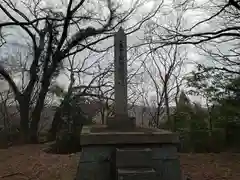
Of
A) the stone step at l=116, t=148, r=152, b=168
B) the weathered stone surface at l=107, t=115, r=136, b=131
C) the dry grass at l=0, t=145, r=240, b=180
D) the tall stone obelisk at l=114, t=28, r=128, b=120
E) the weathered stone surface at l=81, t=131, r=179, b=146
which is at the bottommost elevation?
the dry grass at l=0, t=145, r=240, b=180

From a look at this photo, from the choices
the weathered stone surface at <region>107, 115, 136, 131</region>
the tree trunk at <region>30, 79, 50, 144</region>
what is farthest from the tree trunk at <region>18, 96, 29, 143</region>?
the weathered stone surface at <region>107, 115, 136, 131</region>

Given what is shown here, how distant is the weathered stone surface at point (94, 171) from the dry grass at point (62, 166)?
4.13 feet

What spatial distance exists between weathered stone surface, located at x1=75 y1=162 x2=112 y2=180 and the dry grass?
1.26 m

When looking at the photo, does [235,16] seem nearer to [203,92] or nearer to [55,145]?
[203,92]

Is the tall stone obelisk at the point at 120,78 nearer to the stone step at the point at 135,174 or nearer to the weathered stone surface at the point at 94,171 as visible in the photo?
the weathered stone surface at the point at 94,171

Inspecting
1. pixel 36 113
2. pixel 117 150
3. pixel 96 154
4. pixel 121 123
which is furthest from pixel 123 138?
pixel 36 113

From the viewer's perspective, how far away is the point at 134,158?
4.48m

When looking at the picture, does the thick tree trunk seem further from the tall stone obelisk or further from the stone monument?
the stone monument

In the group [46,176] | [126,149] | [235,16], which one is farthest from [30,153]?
[235,16]

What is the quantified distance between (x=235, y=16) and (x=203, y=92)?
8.89 ft

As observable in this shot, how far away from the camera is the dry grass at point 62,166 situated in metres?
6.13

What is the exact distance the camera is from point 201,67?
9.77 metres

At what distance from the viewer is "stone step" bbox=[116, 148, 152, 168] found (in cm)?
445

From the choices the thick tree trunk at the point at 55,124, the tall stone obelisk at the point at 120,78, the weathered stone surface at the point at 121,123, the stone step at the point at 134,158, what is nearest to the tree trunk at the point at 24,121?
the thick tree trunk at the point at 55,124
